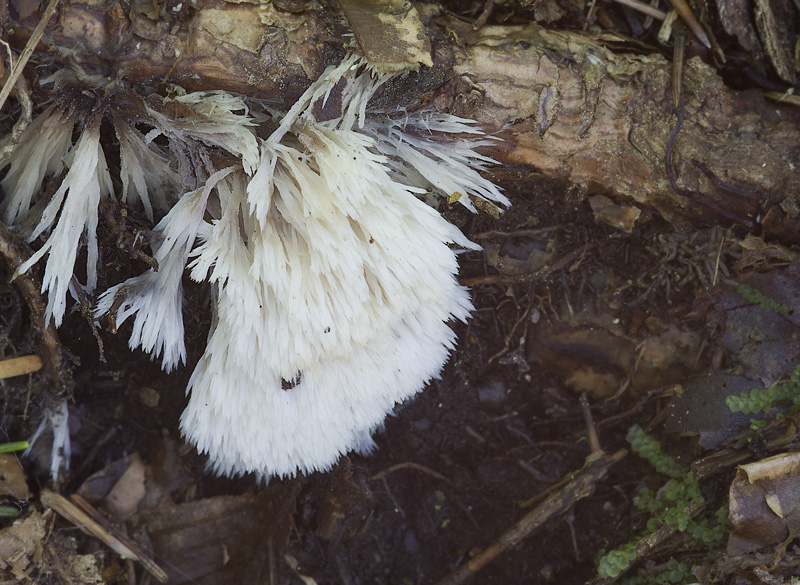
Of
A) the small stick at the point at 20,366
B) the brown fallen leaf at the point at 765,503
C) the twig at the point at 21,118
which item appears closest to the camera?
the twig at the point at 21,118

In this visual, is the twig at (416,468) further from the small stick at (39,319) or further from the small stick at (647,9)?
the small stick at (647,9)

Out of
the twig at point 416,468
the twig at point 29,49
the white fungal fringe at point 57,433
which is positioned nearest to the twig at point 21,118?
the twig at point 29,49

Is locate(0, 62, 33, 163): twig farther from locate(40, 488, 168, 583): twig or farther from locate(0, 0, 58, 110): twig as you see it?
locate(40, 488, 168, 583): twig

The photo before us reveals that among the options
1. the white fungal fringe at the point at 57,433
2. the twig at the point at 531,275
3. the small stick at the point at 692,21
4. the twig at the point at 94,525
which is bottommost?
the twig at the point at 94,525

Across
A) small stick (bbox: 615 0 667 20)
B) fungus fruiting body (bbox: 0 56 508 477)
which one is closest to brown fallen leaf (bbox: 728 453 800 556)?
fungus fruiting body (bbox: 0 56 508 477)

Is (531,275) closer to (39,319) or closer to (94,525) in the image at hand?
(39,319)

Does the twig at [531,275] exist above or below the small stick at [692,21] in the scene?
below
